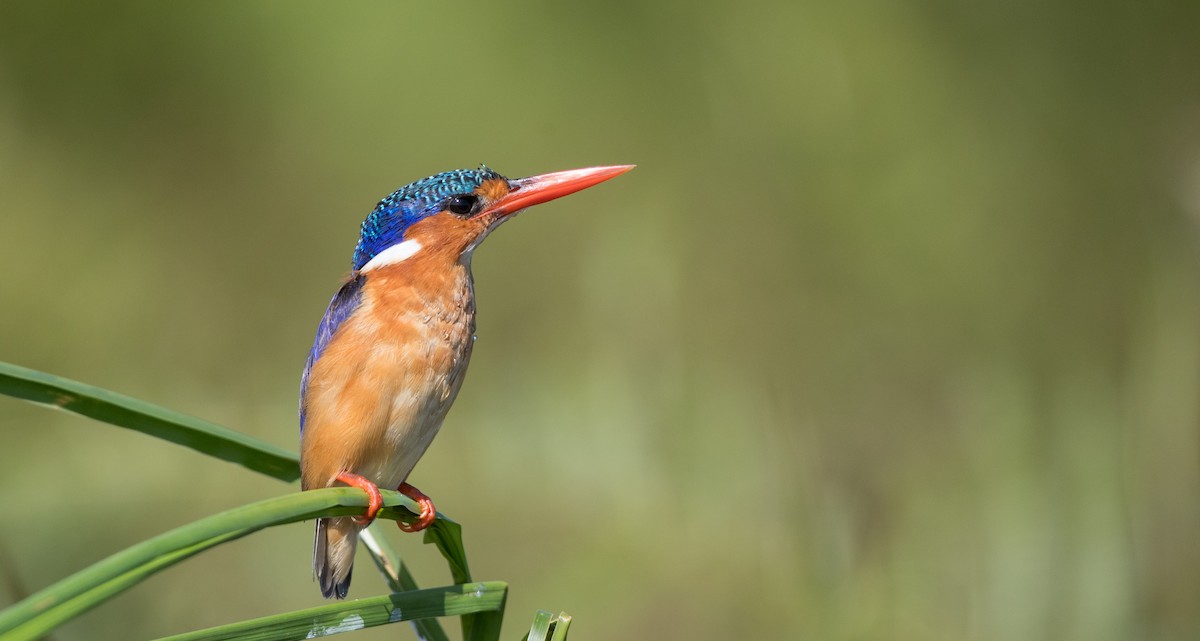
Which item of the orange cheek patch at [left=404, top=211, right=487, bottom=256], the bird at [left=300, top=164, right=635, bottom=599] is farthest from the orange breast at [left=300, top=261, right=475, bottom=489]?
the orange cheek patch at [left=404, top=211, right=487, bottom=256]

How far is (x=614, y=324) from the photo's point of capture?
3.53 meters

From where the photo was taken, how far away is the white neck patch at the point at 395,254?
1846 mm

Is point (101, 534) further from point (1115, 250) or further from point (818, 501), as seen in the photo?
point (1115, 250)

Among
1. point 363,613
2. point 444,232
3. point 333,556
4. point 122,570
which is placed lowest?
point 333,556

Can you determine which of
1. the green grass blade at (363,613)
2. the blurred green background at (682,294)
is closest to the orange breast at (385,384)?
the green grass blade at (363,613)

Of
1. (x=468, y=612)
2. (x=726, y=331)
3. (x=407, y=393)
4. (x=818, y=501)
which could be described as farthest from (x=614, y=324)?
(x=468, y=612)

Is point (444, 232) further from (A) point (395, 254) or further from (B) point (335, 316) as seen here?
(B) point (335, 316)

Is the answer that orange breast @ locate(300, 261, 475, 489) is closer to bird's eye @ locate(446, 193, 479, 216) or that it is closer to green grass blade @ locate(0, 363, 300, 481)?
bird's eye @ locate(446, 193, 479, 216)

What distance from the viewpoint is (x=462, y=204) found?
74.0 inches

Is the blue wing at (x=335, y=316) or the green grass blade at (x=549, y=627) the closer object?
the green grass blade at (x=549, y=627)

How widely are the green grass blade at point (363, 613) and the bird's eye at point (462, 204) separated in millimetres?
905

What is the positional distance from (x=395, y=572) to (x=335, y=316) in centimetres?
58

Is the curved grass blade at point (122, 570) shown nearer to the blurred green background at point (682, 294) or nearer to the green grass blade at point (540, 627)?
the green grass blade at point (540, 627)

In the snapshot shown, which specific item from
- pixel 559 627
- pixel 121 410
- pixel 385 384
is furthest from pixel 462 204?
pixel 559 627
